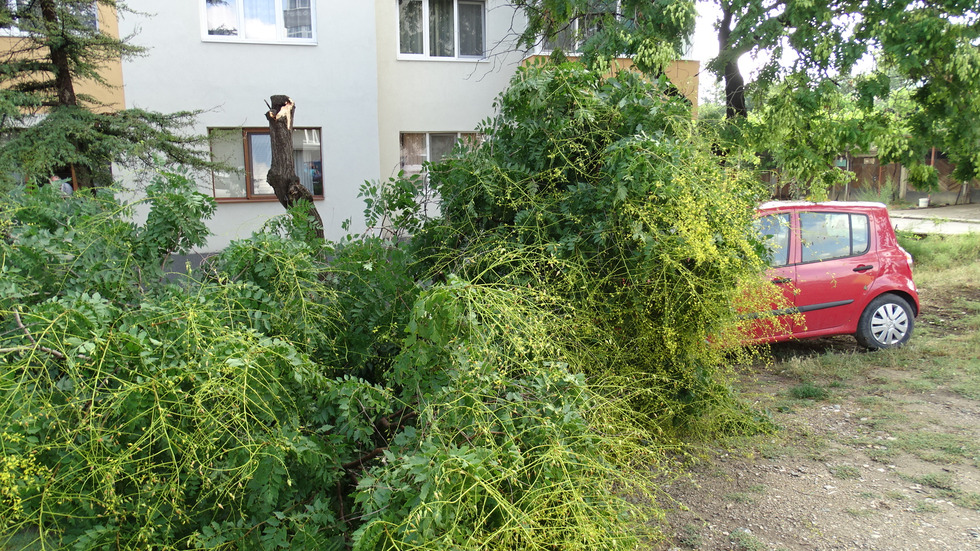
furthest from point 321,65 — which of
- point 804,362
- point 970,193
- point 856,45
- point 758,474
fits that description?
point 970,193

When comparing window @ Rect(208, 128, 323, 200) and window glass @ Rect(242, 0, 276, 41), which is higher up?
window glass @ Rect(242, 0, 276, 41)

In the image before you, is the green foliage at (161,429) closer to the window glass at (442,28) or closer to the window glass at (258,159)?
the window glass at (258,159)

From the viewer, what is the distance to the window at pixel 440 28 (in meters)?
14.1

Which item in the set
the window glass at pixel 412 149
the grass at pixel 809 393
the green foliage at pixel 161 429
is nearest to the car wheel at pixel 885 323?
the grass at pixel 809 393

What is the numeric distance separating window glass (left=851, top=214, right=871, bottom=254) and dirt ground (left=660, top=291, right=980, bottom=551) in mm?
1583

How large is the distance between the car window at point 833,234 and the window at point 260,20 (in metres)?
9.79

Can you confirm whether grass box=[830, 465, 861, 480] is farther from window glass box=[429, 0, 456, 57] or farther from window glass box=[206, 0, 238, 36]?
window glass box=[206, 0, 238, 36]

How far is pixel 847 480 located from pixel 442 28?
12.3m

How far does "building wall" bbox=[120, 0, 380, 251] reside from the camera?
477 inches

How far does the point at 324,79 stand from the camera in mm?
13133

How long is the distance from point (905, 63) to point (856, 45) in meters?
0.56

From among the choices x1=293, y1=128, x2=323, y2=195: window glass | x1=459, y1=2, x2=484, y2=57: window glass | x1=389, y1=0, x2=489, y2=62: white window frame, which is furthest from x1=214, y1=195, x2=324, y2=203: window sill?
x1=459, y1=2, x2=484, y2=57: window glass

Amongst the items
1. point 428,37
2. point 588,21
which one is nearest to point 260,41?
point 428,37

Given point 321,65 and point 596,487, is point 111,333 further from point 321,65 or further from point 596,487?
point 321,65
